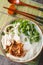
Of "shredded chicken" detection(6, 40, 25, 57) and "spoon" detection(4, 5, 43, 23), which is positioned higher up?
"spoon" detection(4, 5, 43, 23)

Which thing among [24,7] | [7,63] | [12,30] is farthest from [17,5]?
[7,63]

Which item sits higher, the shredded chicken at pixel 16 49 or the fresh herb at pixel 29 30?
the fresh herb at pixel 29 30

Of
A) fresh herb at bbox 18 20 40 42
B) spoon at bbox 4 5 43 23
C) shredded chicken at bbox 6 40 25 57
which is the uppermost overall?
spoon at bbox 4 5 43 23

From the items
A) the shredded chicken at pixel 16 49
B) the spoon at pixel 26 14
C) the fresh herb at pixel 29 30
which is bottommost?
the shredded chicken at pixel 16 49

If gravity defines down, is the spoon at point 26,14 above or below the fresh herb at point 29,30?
above

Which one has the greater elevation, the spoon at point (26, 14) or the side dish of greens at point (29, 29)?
the spoon at point (26, 14)

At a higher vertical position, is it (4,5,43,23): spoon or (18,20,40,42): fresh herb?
(4,5,43,23): spoon

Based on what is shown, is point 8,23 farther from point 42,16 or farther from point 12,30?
point 42,16

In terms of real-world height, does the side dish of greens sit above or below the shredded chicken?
above
